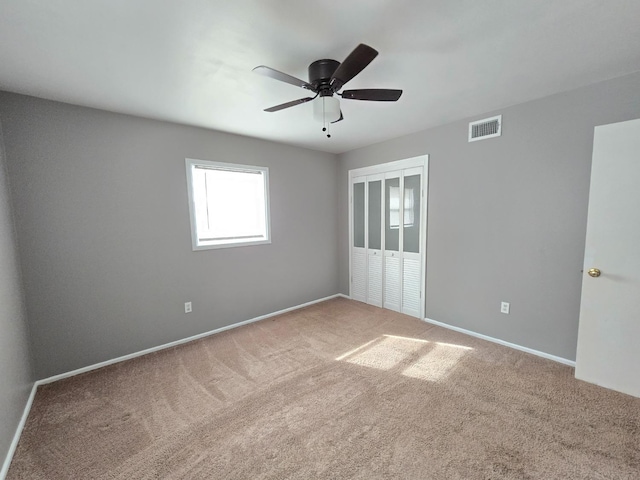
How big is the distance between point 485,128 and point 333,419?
3140 mm

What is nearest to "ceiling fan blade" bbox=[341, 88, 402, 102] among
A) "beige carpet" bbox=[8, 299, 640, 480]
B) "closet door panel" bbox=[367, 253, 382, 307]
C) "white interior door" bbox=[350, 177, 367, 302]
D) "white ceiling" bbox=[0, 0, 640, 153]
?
"white ceiling" bbox=[0, 0, 640, 153]

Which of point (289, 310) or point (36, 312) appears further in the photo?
point (289, 310)

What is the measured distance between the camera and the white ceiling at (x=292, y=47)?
132 cm

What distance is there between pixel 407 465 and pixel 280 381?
115 centimetres

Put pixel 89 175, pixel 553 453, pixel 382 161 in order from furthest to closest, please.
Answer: pixel 382 161, pixel 89 175, pixel 553 453

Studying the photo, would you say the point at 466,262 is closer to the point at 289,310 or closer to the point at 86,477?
the point at 289,310

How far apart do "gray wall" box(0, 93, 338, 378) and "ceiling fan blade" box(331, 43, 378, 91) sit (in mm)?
2110

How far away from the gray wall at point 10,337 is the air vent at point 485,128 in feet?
14.0

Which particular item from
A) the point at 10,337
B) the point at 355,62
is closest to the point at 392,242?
the point at 355,62

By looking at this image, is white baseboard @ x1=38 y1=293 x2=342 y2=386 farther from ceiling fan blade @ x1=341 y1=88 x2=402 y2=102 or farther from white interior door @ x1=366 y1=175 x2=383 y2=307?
ceiling fan blade @ x1=341 y1=88 x2=402 y2=102

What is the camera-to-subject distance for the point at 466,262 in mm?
3014

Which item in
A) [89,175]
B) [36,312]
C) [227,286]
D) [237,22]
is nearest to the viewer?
[237,22]

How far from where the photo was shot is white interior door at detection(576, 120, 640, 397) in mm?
1924

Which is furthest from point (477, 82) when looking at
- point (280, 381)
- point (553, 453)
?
point (280, 381)
